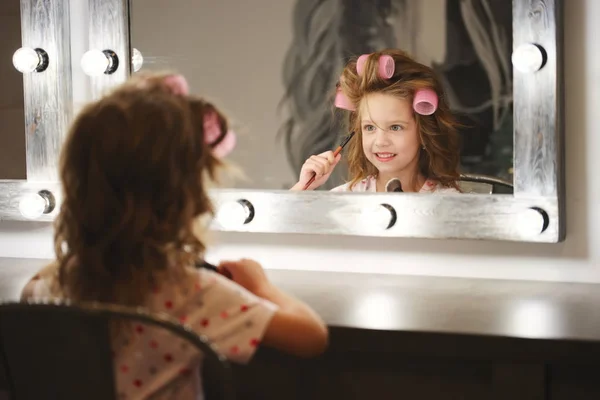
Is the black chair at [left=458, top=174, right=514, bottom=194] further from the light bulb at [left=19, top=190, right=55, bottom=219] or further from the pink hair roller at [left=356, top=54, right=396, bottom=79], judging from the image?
the light bulb at [left=19, top=190, right=55, bottom=219]

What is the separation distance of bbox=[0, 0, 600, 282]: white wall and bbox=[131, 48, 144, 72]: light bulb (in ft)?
1.34

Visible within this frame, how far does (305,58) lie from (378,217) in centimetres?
35

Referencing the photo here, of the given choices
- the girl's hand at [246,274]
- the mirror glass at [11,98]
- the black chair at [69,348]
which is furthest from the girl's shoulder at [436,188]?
the mirror glass at [11,98]

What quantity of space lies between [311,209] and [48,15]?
2.46 feet

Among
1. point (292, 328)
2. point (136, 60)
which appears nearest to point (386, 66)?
point (136, 60)

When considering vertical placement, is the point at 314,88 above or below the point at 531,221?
above

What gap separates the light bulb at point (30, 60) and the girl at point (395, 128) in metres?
0.68

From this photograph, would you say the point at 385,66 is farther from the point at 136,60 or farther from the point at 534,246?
the point at 136,60

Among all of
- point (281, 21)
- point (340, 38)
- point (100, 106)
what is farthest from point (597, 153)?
point (100, 106)

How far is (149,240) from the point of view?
3.62ft

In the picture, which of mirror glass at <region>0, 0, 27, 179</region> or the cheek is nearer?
the cheek

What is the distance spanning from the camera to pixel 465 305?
1.45 m

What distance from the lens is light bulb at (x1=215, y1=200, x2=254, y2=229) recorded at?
73.3 inches

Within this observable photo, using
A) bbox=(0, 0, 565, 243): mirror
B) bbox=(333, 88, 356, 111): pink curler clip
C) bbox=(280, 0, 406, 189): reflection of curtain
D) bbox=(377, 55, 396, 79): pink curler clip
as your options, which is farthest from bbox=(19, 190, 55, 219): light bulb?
bbox=(377, 55, 396, 79): pink curler clip
